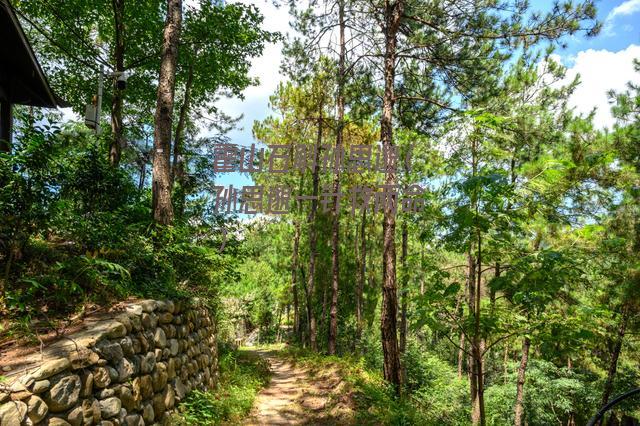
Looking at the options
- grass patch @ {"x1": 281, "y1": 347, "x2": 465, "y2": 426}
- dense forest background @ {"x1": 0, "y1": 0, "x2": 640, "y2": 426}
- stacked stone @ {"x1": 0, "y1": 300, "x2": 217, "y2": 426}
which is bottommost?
grass patch @ {"x1": 281, "y1": 347, "x2": 465, "y2": 426}

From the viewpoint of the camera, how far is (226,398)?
6.71 meters

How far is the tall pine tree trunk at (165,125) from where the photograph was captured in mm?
6617

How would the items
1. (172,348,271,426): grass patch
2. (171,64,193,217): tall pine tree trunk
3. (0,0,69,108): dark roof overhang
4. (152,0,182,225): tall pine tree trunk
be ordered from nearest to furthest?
(172,348,271,426): grass patch < (152,0,182,225): tall pine tree trunk < (0,0,69,108): dark roof overhang < (171,64,193,217): tall pine tree trunk

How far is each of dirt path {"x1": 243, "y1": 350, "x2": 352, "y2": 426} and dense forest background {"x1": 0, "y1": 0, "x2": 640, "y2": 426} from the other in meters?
0.75

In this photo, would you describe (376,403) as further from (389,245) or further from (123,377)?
(123,377)

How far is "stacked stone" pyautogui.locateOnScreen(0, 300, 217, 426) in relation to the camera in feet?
8.63

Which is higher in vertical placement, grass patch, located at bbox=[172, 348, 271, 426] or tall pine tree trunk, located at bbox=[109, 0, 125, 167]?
tall pine tree trunk, located at bbox=[109, 0, 125, 167]

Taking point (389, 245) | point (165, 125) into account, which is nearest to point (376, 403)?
point (389, 245)

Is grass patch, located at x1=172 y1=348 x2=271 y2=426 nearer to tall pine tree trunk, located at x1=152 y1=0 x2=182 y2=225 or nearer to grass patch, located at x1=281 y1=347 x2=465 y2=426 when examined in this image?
grass patch, located at x1=281 y1=347 x2=465 y2=426

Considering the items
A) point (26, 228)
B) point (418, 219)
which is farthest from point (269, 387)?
point (26, 228)

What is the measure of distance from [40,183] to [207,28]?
27.3 ft

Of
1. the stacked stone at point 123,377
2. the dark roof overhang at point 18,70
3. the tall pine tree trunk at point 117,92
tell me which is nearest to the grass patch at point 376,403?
the stacked stone at point 123,377

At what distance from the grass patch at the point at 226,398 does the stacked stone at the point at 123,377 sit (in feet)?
0.73

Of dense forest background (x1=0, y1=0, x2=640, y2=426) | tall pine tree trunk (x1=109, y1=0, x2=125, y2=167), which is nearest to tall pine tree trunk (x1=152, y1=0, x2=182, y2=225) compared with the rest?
dense forest background (x1=0, y1=0, x2=640, y2=426)
